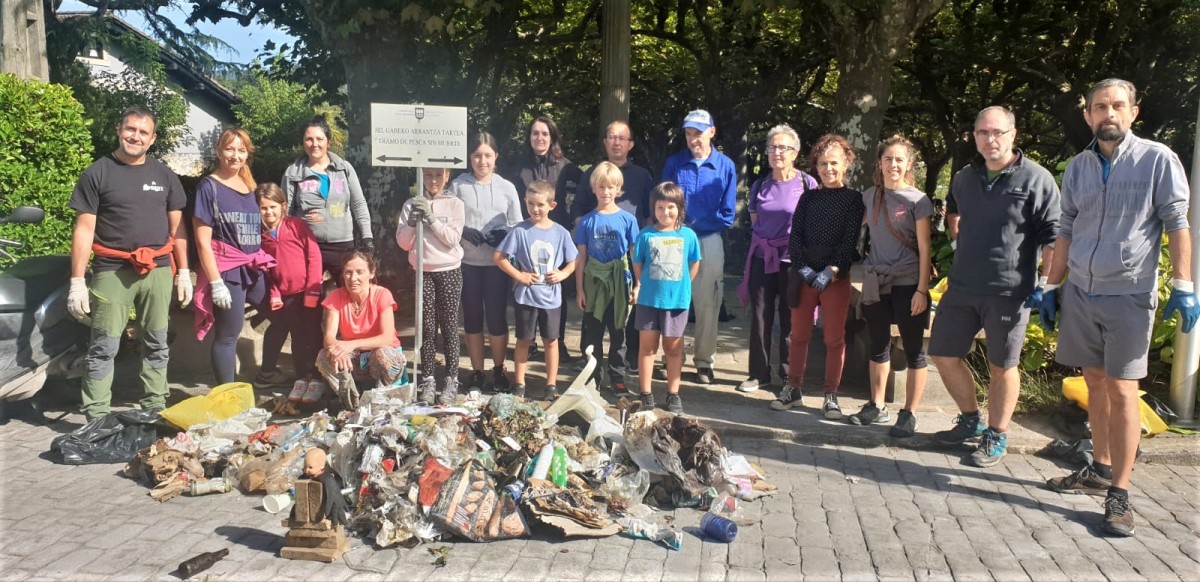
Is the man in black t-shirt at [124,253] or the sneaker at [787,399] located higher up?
the man in black t-shirt at [124,253]

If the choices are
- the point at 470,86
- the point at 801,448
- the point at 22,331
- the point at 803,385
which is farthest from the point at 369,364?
the point at 470,86

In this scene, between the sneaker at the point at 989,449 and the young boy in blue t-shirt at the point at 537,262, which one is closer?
the sneaker at the point at 989,449

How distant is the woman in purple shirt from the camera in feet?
22.5

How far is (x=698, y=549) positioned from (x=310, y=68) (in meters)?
10.6

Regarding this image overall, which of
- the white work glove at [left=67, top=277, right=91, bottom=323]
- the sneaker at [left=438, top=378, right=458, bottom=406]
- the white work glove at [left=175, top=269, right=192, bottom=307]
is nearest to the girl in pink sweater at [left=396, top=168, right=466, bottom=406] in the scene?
the sneaker at [left=438, top=378, right=458, bottom=406]

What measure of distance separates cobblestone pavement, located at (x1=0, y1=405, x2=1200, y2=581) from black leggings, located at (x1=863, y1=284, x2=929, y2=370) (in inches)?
33.5

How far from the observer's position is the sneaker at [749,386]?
7.27 metres

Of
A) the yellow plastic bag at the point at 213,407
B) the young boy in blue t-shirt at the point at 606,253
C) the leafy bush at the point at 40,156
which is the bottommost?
the yellow plastic bag at the point at 213,407

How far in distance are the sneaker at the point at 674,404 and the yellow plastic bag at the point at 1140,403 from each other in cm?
252

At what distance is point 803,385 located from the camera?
7.59 metres

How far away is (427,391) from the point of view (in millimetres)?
6715

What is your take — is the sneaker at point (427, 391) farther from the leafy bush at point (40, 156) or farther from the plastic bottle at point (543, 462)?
the leafy bush at point (40, 156)

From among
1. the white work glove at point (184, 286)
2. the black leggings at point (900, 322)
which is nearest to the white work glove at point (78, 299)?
the white work glove at point (184, 286)

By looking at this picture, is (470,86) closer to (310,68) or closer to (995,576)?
(310,68)
